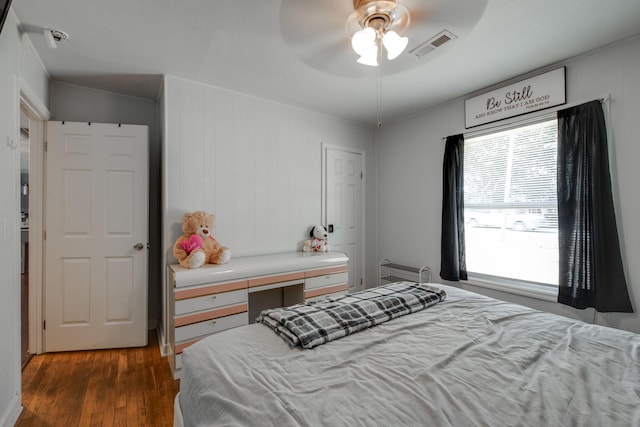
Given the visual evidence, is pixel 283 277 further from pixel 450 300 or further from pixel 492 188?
pixel 492 188

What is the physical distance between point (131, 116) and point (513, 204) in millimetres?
3947

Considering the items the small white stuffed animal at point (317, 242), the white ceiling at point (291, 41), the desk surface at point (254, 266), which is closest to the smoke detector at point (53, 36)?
the white ceiling at point (291, 41)

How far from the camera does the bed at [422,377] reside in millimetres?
809

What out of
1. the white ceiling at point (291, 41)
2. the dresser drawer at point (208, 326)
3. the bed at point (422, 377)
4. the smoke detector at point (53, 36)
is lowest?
the dresser drawer at point (208, 326)

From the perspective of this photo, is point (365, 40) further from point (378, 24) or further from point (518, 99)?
point (518, 99)

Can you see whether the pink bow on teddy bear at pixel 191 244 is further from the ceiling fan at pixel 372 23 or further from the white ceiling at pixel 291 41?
the ceiling fan at pixel 372 23

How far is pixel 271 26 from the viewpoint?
6.20 ft

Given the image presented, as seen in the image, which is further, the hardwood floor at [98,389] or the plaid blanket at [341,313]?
the hardwood floor at [98,389]

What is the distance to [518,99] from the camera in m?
2.60

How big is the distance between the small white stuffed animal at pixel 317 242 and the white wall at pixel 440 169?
1.03 meters

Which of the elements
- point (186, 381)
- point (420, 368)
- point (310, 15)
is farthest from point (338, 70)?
point (186, 381)

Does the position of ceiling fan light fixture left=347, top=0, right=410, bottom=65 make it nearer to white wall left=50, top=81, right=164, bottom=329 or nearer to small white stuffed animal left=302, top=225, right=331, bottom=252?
small white stuffed animal left=302, top=225, right=331, bottom=252

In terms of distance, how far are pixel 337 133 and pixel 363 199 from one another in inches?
38.5

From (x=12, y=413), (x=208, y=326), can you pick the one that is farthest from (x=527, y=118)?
(x=12, y=413)
